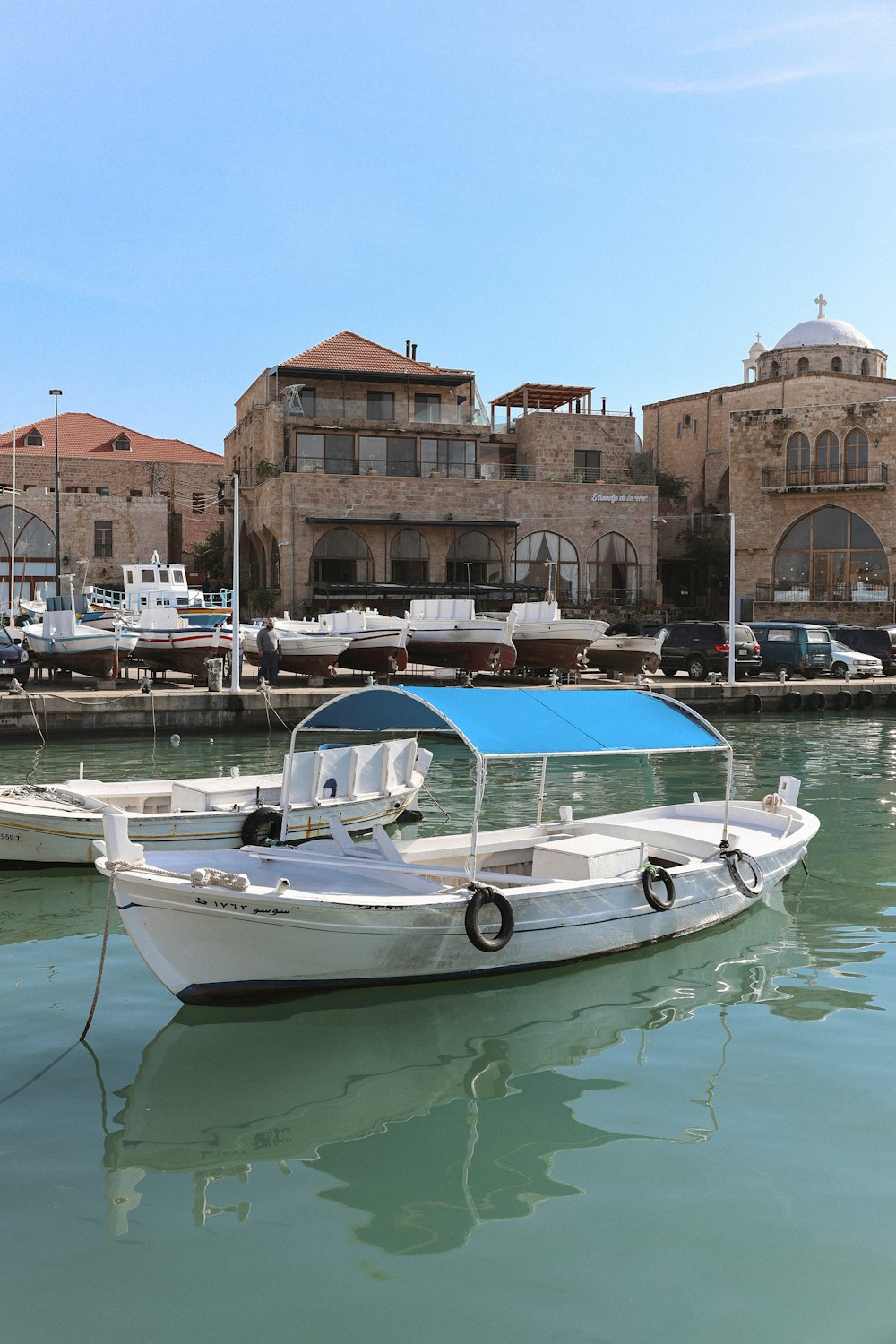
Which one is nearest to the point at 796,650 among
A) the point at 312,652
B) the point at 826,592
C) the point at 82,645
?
the point at 312,652

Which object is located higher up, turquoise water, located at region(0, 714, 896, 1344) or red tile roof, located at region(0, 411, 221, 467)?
red tile roof, located at region(0, 411, 221, 467)

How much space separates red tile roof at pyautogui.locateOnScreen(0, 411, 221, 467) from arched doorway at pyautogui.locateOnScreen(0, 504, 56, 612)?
7.53 meters

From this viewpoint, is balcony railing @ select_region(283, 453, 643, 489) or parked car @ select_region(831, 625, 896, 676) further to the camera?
balcony railing @ select_region(283, 453, 643, 489)

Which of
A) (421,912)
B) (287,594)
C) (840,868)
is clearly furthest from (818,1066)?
(287,594)

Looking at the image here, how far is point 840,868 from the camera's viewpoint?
13.2 metres

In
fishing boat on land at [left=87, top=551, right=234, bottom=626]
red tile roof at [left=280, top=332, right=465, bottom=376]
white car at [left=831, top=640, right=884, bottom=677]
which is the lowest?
white car at [left=831, top=640, right=884, bottom=677]

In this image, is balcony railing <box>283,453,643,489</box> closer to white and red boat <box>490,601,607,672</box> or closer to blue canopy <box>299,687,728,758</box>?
white and red boat <box>490,601,607,672</box>

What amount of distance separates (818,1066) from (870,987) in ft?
5.96

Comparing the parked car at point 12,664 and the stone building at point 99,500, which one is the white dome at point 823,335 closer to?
the stone building at point 99,500

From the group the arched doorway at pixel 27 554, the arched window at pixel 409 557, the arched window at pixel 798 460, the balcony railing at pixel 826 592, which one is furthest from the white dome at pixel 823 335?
the arched doorway at pixel 27 554

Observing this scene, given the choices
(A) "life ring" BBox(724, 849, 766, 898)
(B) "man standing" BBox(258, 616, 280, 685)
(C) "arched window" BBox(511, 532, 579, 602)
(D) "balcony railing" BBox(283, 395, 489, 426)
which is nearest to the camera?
(A) "life ring" BBox(724, 849, 766, 898)

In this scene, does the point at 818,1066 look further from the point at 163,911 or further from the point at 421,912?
the point at 163,911

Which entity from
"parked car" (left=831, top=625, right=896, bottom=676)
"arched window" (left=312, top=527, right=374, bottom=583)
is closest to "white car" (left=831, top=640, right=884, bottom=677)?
"parked car" (left=831, top=625, right=896, bottom=676)

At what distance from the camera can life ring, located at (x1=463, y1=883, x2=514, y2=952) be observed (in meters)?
8.44
